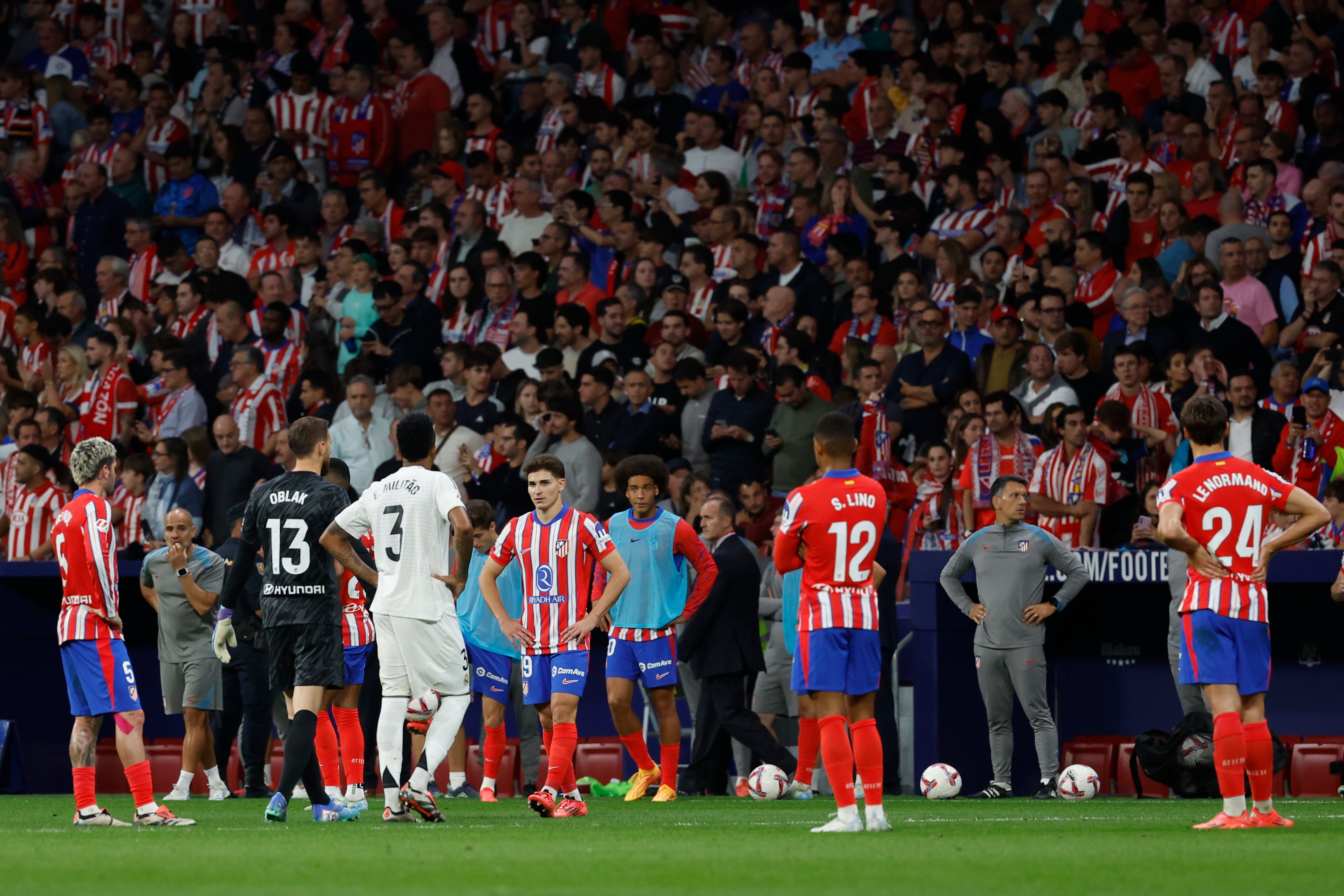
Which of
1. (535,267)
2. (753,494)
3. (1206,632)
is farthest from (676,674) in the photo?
(535,267)

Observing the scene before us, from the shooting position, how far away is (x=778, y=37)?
69.1ft

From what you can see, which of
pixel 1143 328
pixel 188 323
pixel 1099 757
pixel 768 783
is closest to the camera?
pixel 768 783

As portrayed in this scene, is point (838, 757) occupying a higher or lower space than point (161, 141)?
lower

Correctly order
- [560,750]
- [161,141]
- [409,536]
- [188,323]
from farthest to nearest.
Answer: [161,141] → [188,323] → [560,750] → [409,536]

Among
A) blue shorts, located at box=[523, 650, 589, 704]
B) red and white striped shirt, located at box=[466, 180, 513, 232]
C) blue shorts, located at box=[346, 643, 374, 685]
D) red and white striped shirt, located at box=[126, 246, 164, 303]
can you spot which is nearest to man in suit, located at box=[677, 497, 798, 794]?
blue shorts, located at box=[523, 650, 589, 704]

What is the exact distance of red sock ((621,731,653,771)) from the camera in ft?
40.4

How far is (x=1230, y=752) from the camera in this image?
359 inches

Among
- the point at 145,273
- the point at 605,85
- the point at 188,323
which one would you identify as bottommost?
the point at 188,323

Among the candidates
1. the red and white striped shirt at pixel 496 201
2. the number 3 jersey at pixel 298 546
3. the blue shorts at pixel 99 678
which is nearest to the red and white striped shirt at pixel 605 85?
the red and white striped shirt at pixel 496 201

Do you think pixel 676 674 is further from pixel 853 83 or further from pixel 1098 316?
pixel 853 83

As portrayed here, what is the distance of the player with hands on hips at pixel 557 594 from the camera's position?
1083cm

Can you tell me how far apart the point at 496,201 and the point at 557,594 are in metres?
10.3

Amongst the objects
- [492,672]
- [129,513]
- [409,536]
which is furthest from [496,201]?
[409,536]

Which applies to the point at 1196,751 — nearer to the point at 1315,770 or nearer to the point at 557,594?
the point at 1315,770
